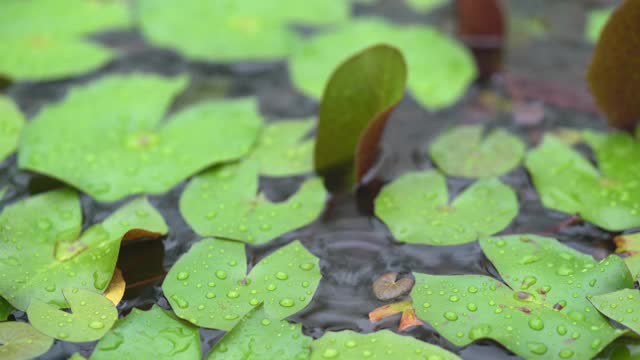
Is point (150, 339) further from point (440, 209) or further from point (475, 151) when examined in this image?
point (475, 151)

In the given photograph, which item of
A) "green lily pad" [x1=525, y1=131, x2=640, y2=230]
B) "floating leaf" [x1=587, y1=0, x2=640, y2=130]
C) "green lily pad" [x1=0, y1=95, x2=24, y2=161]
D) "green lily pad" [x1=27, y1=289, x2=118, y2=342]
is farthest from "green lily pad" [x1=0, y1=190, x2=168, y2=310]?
"floating leaf" [x1=587, y1=0, x2=640, y2=130]

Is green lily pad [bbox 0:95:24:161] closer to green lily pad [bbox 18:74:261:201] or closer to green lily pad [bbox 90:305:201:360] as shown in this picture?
green lily pad [bbox 18:74:261:201]

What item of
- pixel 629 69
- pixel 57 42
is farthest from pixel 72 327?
pixel 629 69

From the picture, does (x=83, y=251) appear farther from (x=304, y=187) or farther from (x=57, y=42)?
(x=57, y=42)

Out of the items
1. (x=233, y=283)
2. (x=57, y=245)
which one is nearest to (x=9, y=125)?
(x=57, y=245)

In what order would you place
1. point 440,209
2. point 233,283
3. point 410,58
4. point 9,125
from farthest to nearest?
point 410,58, point 9,125, point 440,209, point 233,283

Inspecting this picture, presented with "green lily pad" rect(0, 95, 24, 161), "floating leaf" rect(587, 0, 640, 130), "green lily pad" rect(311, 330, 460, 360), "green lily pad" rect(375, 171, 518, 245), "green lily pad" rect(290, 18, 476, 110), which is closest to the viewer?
"green lily pad" rect(311, 330, 460, 360)
